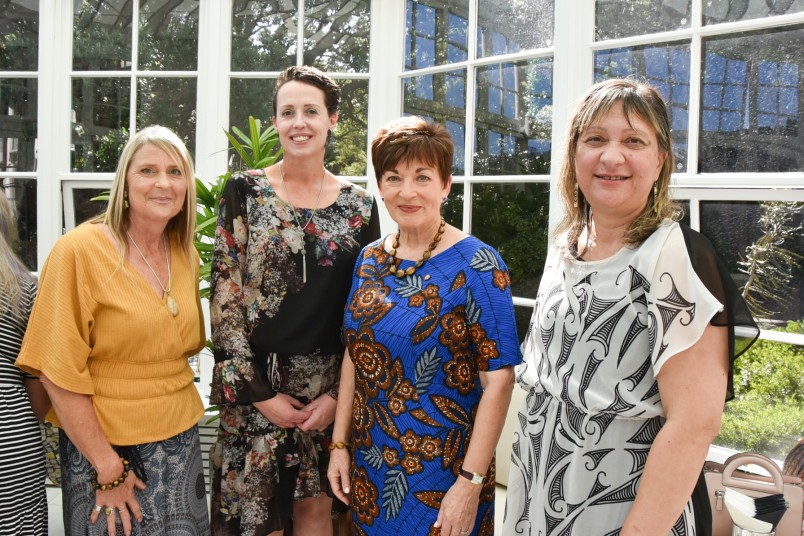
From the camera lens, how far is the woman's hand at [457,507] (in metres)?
1.66

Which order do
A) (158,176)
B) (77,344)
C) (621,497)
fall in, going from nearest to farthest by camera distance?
1. (621,497)
2. (77,344)
3. (158,176)

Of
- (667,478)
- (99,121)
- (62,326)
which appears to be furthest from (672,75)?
(99,121)

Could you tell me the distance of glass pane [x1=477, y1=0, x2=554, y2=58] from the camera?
323cm

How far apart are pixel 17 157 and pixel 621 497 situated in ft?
13.5

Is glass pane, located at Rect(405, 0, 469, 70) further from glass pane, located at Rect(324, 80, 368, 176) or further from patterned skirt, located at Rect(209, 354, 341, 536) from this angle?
patterned skirt, located at Rect(209, 354, 341, 536)

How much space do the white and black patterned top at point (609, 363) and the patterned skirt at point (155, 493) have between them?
3.32ft

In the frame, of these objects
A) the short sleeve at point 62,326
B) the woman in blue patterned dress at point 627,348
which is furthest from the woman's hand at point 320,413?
the woman in blue patterned dress at point 627,348

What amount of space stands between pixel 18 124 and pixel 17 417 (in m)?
2.87

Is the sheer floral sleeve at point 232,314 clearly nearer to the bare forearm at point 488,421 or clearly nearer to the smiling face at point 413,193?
the smiling face at point 413,193

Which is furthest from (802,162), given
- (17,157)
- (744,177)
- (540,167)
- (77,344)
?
(17,157)

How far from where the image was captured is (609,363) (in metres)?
1.31

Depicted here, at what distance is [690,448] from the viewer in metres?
1.21

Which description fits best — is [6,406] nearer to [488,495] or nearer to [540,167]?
[488,495]

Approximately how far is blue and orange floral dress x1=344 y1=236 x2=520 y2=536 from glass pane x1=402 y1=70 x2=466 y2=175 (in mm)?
1981
